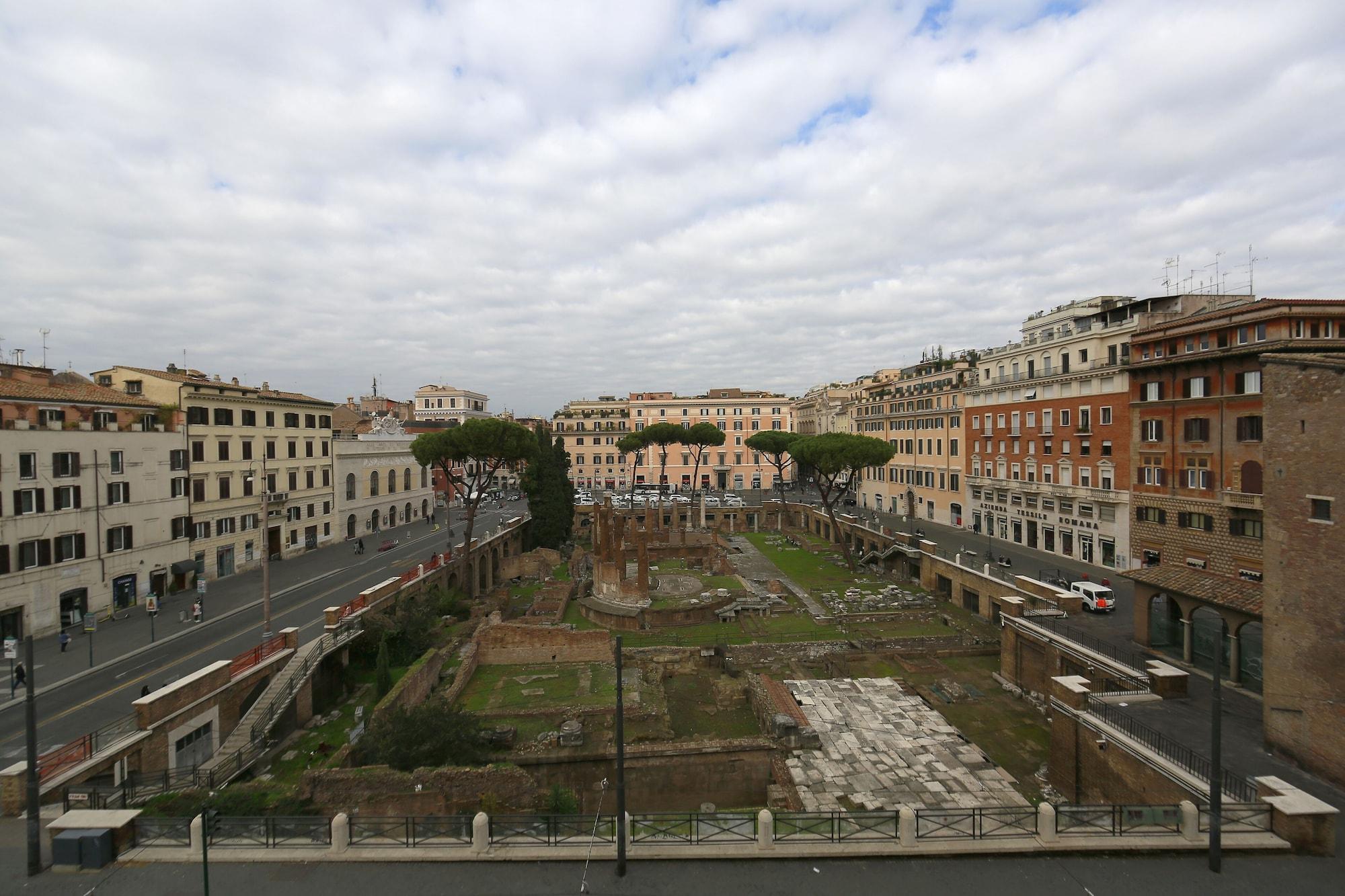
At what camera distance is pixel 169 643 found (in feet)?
73.5

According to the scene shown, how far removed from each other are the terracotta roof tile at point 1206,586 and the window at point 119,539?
41108 mm

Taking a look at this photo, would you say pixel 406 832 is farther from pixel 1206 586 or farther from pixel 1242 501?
pixel 1242 501

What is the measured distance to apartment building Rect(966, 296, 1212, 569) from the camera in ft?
111

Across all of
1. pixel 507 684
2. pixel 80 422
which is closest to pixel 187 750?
pixel 507 684

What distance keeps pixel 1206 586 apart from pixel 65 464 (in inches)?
1670

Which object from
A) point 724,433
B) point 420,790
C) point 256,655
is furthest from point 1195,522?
point 724,433

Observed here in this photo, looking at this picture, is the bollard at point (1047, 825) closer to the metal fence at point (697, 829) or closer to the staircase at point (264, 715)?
the metal fence at point (697, 829)

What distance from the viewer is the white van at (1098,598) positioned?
24.8m

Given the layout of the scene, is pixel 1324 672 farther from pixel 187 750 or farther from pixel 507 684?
pixel 187 750

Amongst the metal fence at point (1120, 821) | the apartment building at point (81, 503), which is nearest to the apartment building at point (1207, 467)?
the metal fence at point (1120, 821)

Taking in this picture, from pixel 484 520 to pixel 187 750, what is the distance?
1657 inches

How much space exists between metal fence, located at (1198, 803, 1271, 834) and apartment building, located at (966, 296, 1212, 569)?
22808 millimetres

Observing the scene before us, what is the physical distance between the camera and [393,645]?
24.1 m

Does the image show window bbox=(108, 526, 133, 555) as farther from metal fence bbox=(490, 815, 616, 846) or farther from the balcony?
the balcony
